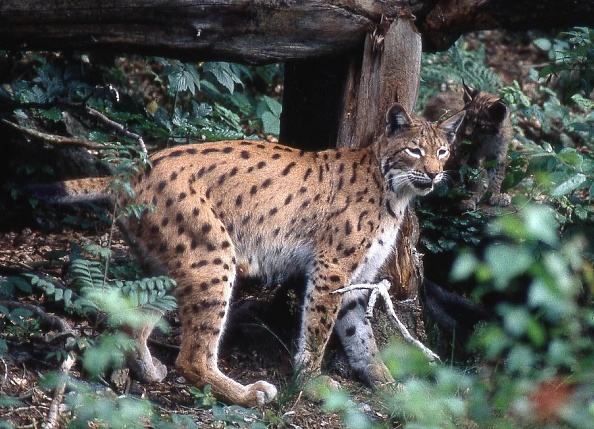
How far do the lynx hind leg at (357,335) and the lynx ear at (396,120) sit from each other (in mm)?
1163

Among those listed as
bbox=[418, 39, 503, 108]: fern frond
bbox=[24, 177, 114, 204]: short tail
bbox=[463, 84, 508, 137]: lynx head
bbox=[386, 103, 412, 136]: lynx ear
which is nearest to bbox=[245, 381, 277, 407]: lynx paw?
bbox=[24, 177, 114, 204]: short tail

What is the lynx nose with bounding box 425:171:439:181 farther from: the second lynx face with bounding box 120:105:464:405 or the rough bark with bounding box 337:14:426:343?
the rough bark with bounding box 337:14:426:343

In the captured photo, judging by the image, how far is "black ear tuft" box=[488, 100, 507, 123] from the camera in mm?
8538

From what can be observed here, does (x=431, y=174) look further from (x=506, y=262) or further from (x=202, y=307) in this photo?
(x=506, y=262)

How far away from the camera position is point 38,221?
7.62m

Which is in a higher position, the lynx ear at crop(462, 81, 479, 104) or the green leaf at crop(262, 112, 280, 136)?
the lynx ear at crop(462, 81, 479, 104)

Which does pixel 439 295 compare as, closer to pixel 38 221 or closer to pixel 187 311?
pixel 187 311

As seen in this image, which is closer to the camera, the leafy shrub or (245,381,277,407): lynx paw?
the leafy shrub

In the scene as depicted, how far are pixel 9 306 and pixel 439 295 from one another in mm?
3280

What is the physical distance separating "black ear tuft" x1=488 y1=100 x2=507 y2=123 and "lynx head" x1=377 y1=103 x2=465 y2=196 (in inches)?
99.9

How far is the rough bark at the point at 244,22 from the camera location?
5.58 metres

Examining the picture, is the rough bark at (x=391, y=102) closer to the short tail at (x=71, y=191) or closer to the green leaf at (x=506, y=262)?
the short tail at (x=71, y=191)

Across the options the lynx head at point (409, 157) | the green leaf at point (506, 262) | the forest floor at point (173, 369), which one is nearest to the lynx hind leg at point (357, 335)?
the forest floor at point (173, 369)

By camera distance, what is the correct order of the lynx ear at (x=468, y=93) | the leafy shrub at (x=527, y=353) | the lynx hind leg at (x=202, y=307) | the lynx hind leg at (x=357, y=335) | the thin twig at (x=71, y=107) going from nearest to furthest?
the leafy shrub at (x=527, y=353), the lynx hind leg at (x=202, y=307), the thin twig at (x=71, y=107), the lynx hind leg at (x=357, y=335), the lynx ear at (x=468, y=93)
